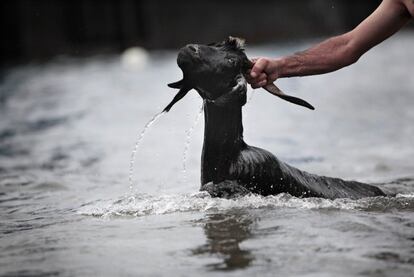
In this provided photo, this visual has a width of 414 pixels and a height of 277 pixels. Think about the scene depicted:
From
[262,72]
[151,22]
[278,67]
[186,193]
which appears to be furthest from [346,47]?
[151,22]

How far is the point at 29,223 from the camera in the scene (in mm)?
5188

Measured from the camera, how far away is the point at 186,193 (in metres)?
5.89

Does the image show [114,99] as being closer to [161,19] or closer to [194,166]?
[194,166]

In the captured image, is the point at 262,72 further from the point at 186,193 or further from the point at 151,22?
the point at 151,22

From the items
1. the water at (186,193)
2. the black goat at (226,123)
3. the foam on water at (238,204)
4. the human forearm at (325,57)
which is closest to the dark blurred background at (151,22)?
the water at (186,193)

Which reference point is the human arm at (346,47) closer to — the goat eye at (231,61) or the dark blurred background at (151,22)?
the goat eye at (231,61)

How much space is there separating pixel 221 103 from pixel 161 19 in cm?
2521

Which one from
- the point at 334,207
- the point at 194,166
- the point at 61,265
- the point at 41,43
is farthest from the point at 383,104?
the point at 41,43

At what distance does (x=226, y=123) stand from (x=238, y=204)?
0.47 metres

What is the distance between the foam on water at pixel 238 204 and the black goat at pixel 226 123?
0.05 metres

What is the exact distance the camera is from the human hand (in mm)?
4980

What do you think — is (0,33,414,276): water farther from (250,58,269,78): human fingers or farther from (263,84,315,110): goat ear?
(250,58,269,78): human fingers

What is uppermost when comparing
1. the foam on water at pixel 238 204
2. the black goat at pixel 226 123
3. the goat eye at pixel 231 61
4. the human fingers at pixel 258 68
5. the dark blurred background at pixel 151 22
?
the dark blurred background at pixel 151 22

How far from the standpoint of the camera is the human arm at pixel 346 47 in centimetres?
518
